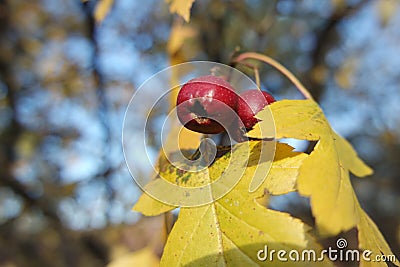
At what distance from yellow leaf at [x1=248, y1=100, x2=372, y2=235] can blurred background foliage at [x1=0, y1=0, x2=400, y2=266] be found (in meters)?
1.60

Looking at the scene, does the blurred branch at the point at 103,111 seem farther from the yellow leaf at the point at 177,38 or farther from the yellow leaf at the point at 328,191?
the yellow leaf at the point at 328,191

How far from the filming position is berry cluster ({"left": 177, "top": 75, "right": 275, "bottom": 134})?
661 mm

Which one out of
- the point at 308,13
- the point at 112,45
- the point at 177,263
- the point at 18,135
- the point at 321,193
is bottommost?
the point at 18,135

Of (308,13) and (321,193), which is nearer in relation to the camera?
(321,193)

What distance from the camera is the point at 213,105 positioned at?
658 mm

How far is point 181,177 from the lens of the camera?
2.34 ft

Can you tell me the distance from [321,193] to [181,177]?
0.86 feet

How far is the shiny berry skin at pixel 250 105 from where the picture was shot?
0.67 metres

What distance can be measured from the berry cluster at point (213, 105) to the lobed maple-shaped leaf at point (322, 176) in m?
0.04

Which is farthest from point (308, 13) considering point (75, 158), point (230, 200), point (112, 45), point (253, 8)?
point (230, 200)

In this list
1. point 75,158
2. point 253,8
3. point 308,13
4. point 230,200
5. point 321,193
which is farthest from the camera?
point 75,158

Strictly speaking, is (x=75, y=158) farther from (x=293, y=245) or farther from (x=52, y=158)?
(x=293, y=245)

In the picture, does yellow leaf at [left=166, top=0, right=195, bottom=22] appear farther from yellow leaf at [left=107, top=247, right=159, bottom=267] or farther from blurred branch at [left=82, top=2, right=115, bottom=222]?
blurred branch at [left=82, top=2, right=115, bottom=222]

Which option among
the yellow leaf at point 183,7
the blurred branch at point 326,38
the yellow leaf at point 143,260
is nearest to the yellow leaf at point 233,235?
the yellow leaf at point 183,7
